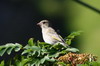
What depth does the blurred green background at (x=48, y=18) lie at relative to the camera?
10.0 metres

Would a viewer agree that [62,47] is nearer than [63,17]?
Yes

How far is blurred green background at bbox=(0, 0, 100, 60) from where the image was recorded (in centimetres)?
1003

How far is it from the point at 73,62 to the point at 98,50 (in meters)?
6.49

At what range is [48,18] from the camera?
1056cm

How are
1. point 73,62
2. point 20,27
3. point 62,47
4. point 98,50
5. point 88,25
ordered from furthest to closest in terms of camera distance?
point 20,27, point 88,25, point 98,50, point 62,47, point 73,62

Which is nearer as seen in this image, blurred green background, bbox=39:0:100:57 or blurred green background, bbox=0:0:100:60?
blurred green background, bbox=39:0:100:57

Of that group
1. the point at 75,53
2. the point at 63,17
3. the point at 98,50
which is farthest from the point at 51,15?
the point at 75,53

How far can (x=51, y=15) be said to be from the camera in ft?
35.7

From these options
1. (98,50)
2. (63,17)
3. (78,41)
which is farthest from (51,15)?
(98,50)

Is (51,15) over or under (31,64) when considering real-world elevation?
over

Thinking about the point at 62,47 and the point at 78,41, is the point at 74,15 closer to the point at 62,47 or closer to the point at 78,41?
the point at 78,41

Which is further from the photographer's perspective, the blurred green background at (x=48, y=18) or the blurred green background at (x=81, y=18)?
the blurred green background at (x=48, y=18)

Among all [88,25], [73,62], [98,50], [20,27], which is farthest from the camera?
[20,27]

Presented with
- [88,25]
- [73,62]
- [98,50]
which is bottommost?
[73,62]
